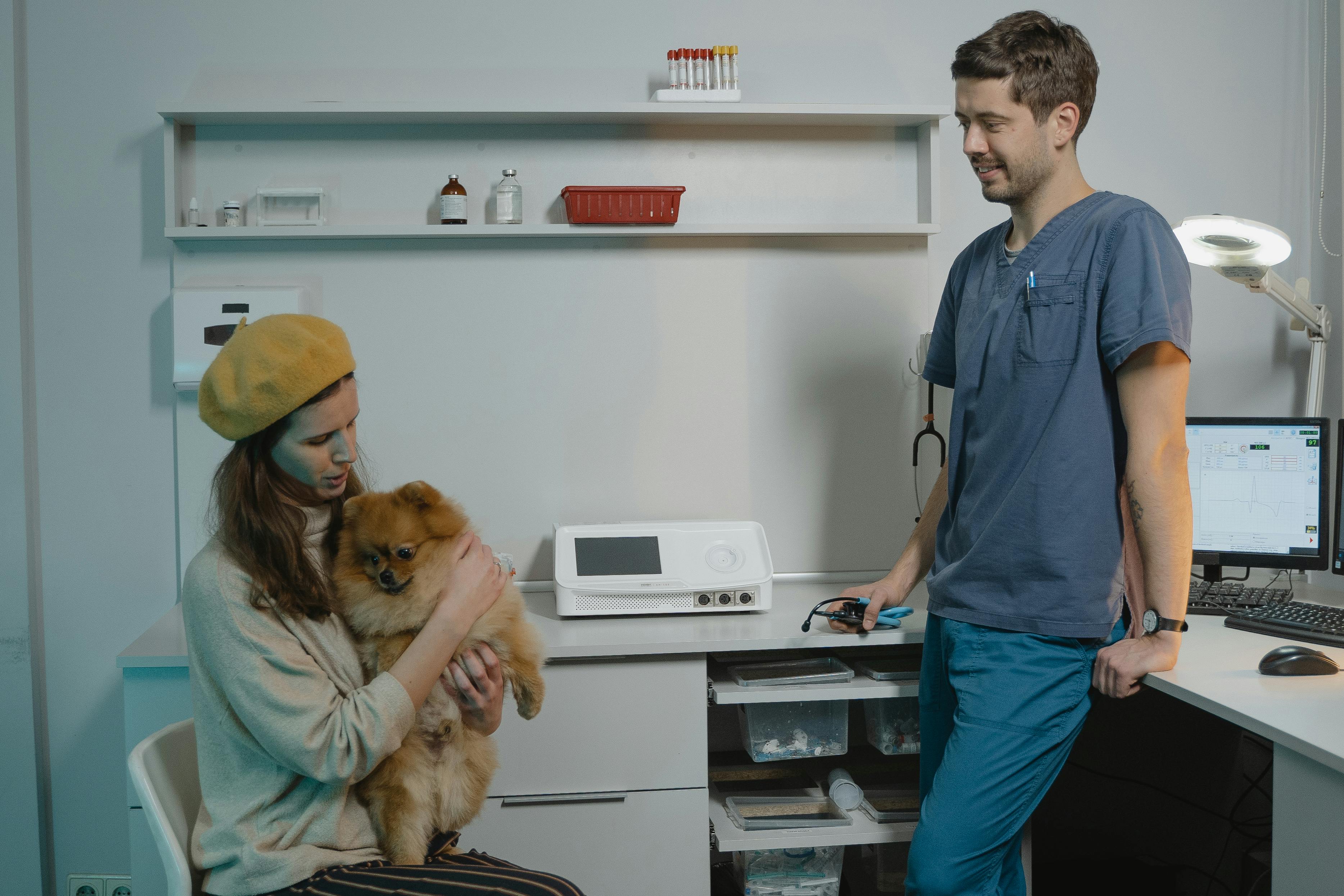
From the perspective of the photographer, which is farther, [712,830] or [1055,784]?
[1055,784]

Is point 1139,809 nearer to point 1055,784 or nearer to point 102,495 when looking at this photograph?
point 1055,784

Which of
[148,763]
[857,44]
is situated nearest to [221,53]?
[857,44]

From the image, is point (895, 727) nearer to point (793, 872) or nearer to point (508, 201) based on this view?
point (793, 872)

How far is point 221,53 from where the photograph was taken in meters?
2.36

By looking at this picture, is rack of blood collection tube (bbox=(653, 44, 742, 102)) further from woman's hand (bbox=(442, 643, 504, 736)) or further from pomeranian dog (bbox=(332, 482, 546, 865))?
woman's hand (bbox=(442, 643, 504, 736))

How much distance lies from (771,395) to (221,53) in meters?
1.61

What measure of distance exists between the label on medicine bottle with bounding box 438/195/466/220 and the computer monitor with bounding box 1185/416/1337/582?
1.77m

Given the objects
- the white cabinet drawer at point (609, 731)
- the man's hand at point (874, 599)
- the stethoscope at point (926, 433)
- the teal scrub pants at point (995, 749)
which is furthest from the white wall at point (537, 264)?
the teal scrub pants at point (995, 749)

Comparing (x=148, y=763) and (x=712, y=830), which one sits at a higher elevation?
(x=148, y=763)

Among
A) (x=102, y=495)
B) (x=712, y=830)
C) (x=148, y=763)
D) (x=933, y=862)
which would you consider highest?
(x=102, y=495)

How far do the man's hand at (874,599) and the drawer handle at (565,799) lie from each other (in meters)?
0.56

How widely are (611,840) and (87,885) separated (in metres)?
1.43

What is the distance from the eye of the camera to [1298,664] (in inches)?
61.3

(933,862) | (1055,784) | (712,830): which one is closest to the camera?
(933,862)
